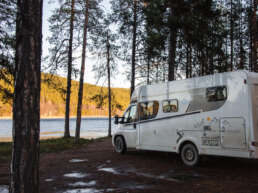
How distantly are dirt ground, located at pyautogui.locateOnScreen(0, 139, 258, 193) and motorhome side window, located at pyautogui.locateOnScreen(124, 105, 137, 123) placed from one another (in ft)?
5.98

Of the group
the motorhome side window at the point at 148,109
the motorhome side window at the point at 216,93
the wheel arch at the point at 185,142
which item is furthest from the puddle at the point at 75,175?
the motorhome side window at the point at 216,93

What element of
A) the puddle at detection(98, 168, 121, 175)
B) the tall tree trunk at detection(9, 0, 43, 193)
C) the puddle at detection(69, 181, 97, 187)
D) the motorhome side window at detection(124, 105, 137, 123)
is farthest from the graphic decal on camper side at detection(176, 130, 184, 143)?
the tall tree trunk at detection(9, 0, 43, 193)

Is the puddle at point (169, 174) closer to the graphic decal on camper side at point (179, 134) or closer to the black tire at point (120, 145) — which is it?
the graphic decal on camper side at point (179, 134)

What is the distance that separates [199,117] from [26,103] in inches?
253

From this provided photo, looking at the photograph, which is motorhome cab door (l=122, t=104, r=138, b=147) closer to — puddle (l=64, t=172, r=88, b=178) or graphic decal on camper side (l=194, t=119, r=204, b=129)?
graphic decal on camper side (l=194, t=119, r=204, b=129)

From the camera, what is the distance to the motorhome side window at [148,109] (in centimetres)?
1102

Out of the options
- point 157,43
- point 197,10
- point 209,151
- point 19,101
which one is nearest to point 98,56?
point 157,43

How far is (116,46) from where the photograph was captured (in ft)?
75.0

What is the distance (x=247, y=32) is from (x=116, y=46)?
9.88 m

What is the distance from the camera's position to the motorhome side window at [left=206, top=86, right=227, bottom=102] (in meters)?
8.64

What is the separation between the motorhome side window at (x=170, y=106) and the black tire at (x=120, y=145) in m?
3.10

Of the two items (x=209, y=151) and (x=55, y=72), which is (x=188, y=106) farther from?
(x=55, y=72)

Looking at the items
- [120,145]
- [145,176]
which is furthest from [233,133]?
[120,145]

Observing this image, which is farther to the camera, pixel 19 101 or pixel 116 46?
pixel 116 46
